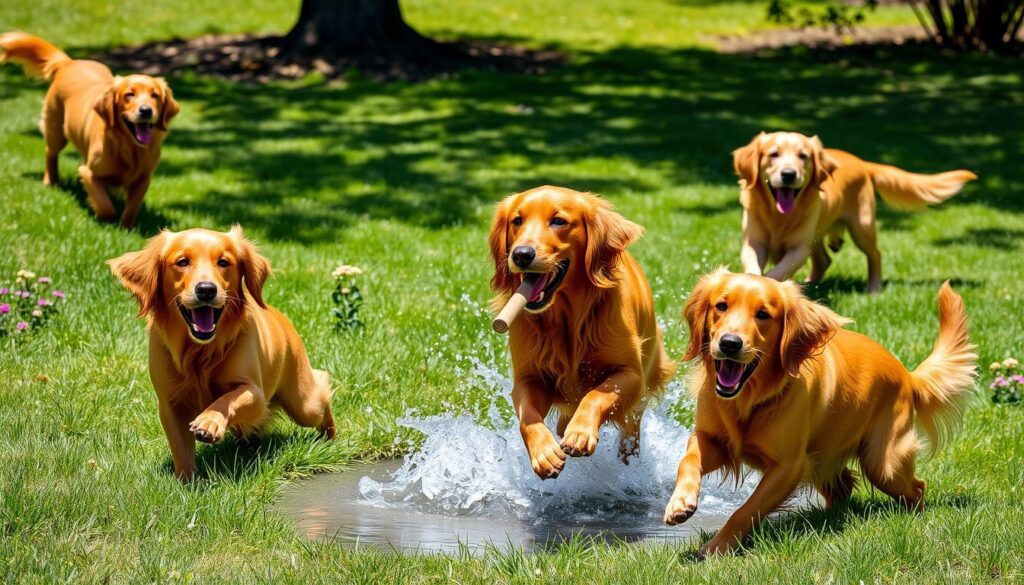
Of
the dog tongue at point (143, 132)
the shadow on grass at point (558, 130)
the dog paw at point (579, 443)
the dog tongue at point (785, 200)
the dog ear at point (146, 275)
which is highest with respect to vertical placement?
the dog ear at point (146, 275)

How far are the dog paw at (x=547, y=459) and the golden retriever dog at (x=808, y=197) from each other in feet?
11.4

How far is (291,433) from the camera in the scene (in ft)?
19.4

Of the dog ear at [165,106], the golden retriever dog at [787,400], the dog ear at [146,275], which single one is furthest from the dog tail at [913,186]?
the dog ear at [146,275]

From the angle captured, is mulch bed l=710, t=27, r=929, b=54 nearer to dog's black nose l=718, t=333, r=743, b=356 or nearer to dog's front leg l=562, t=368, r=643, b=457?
dog's front leg l=562, t=368, r=643, b=457

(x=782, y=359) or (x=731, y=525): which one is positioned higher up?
(x=782, y=359)

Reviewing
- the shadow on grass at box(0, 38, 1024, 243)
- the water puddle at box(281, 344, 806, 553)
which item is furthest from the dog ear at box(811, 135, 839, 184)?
the water puddle at box(281, 344, 806, 553)

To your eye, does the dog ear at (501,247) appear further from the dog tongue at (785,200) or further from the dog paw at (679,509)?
the dog tongue at (785,200)

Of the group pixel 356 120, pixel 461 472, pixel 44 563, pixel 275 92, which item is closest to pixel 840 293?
pixel 461 472

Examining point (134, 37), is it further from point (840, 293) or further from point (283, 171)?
point (840, 293)

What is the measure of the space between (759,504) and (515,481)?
144 cm

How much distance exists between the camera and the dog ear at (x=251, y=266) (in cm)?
524

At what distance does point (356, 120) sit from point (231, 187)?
3.64 meters

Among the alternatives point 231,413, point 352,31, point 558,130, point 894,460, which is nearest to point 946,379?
point 894,460

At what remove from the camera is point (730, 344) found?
14.3 feet
